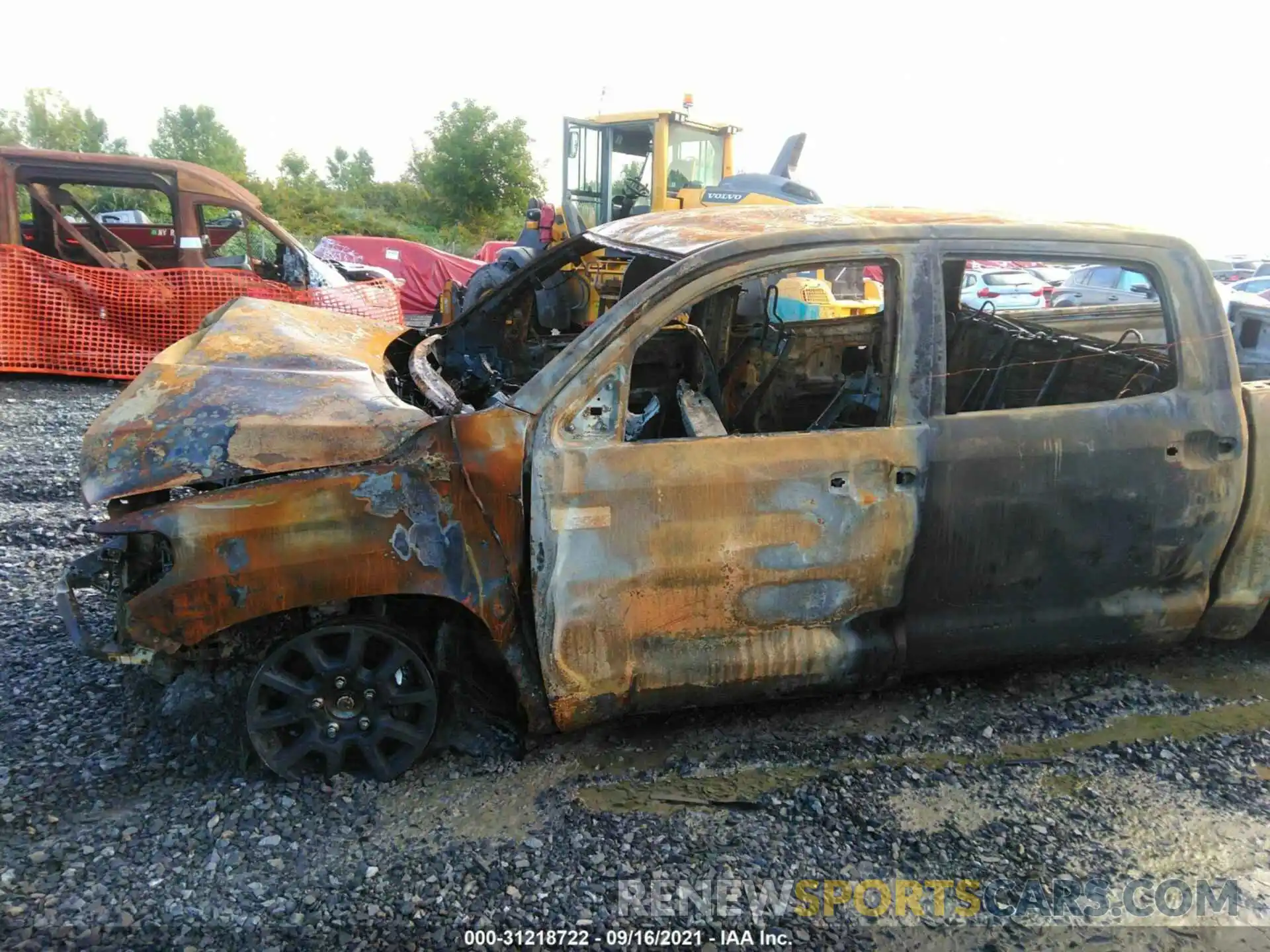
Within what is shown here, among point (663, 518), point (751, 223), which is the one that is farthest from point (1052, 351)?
point (663, 518)

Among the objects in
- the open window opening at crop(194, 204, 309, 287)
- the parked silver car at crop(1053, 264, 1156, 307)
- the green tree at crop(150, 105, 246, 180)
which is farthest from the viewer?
the green tree at crop(150, 105, 246, 180)

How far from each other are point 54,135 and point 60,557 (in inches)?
1901

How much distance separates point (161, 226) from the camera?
1114 cm

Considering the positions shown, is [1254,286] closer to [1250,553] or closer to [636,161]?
[636,161]

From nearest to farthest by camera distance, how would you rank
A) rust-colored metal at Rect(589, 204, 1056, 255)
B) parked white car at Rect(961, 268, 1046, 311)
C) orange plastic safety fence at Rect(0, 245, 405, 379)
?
rust-colored metal at Rect(589, 204, 1056, 255) → orange plastic safety fence at Rect(0, 245, 405, 379) → parked white car at Rect(961, 268, 1046, 311)

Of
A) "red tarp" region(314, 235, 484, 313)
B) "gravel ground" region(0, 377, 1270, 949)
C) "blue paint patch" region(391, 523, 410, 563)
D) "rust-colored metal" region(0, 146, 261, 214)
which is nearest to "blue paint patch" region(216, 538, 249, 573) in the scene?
"blue paint patch" region(391, 523, 410, 563)

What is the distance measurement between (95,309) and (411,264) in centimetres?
792

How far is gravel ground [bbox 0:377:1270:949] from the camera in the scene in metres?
2.23

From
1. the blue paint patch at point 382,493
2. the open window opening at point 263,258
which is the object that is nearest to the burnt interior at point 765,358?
the blue paint patch at point 382,493

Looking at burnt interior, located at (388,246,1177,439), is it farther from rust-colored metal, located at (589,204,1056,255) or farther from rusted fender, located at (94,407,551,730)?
rusted fender, located at (94,407,551,730)

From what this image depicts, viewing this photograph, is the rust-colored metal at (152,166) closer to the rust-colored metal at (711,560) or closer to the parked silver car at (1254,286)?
the rust-colored metal at (711,560)

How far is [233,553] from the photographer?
8.16 ft

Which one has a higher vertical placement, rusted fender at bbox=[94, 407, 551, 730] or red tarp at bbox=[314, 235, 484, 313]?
red tarp at bbox=[314, 235, 484, 313]

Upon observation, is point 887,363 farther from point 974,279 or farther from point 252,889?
point 974,279
